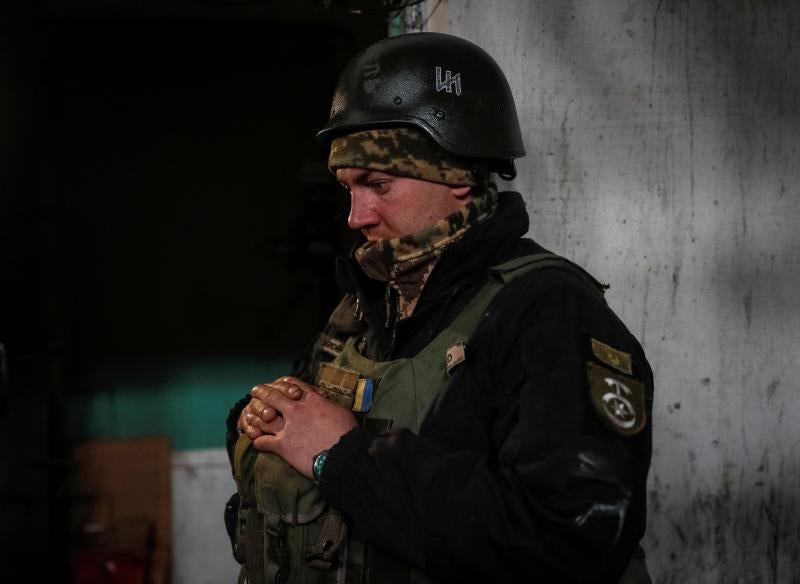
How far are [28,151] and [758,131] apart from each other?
10.9 feet

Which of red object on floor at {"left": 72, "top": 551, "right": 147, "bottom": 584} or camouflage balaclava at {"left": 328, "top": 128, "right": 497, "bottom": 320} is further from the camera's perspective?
red object on floor at {"left": 72, "top": 551, "right": 147, "bottom": 584}

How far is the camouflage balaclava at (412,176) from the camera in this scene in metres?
1.66

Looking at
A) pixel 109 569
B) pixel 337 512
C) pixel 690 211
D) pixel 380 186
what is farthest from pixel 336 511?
pixel 109 569

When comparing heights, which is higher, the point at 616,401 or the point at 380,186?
the point at 380,186

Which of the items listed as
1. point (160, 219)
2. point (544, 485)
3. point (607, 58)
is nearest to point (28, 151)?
point (160, 219)

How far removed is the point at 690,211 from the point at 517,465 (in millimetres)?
1422

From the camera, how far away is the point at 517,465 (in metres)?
1.31

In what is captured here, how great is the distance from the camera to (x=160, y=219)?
15.0ft

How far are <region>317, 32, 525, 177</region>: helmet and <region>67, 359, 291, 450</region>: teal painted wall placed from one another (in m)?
3.05

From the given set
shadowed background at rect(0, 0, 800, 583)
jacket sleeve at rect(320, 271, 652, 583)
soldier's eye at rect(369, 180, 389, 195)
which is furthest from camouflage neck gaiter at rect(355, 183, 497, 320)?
shadowed background at rect(0, 0, 800, 583)

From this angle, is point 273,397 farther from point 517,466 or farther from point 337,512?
point 517,466

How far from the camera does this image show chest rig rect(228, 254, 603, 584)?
150 cm

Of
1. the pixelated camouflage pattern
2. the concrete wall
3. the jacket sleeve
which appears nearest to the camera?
the jacket sleeve

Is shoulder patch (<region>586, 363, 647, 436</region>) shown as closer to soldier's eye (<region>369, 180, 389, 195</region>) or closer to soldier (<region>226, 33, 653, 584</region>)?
soldier (<region>226, 33, 653, 584</region>)
